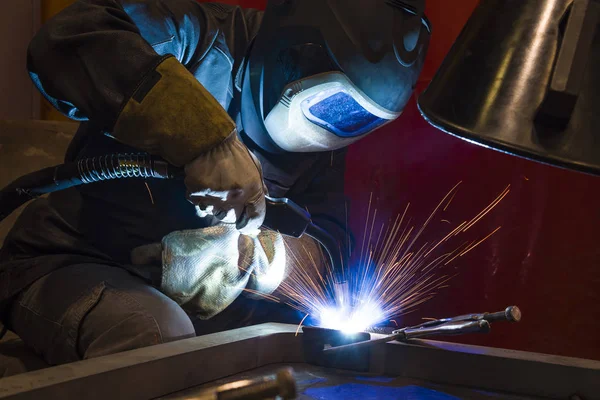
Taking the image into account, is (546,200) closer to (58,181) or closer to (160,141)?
(160,141)

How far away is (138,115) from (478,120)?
1018 millimetres

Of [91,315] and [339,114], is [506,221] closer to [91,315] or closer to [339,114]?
[339,114]

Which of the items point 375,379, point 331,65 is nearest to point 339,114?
point 331,65

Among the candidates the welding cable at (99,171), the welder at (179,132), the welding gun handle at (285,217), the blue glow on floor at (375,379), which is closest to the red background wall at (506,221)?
the welder at (179,132)

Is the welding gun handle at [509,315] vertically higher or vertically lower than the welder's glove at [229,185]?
lower

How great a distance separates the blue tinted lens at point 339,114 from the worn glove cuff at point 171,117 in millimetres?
342

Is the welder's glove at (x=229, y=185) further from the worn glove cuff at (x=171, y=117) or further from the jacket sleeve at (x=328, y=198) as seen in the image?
the jacket sleeve at (x=328, y=198)

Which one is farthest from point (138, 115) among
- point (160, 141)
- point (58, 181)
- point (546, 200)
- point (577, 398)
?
point (546, 200)

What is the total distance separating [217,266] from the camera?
1.85m

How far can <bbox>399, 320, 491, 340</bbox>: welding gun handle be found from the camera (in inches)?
50.3

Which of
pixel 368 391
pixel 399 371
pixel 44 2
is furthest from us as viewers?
pixel 44 2

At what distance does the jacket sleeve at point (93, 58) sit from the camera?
4.93 feet

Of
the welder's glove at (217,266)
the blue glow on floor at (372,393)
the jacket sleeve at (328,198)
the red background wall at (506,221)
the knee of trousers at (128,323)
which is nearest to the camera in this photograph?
the blue glow on floor at (372,393)

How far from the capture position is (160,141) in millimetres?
1520
